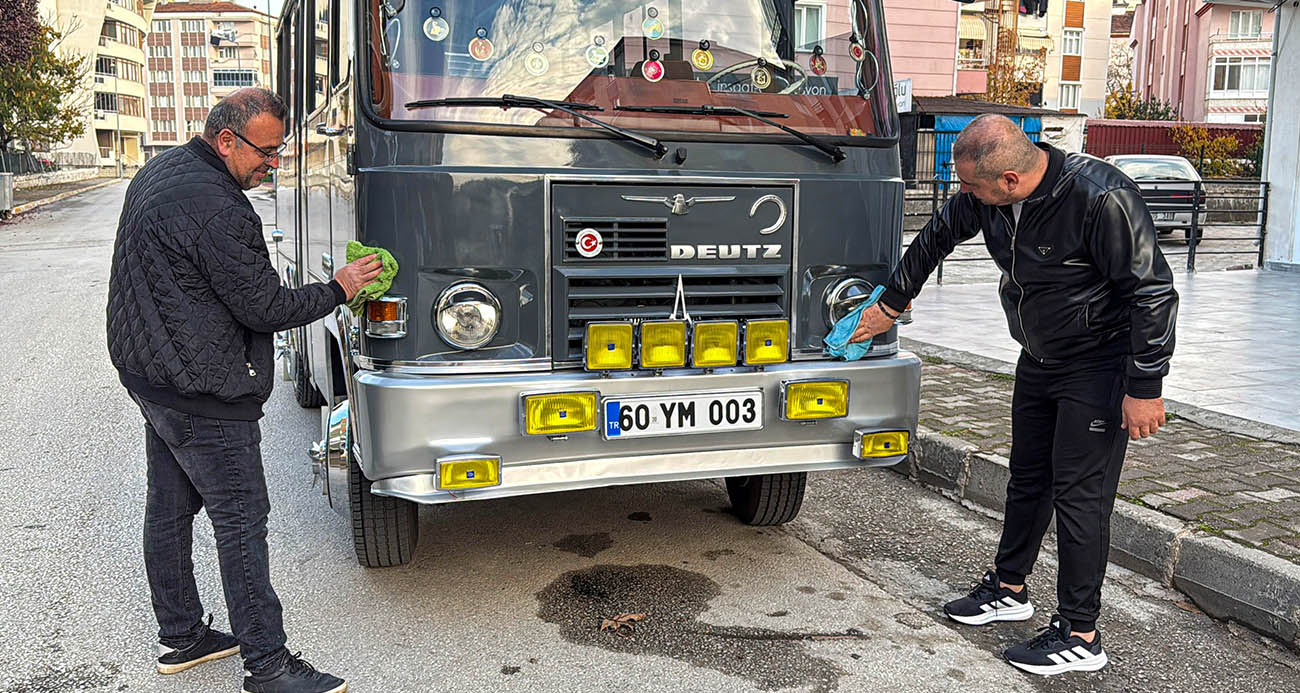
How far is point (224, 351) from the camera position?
3203 millimetres

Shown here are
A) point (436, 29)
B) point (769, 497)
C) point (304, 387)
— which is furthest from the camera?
point (304, 387)

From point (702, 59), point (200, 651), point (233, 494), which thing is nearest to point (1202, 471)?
point (702, 59)

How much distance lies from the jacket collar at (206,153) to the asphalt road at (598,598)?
5.38ft

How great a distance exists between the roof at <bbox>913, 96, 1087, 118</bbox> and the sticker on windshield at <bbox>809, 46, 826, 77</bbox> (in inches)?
921

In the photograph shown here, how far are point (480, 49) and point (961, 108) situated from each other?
1027 inches

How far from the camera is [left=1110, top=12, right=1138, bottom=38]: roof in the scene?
70062 mm

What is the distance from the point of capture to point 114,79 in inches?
3393

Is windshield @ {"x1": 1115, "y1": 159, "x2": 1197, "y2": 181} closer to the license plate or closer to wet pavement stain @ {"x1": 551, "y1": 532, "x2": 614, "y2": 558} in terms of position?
wet pavement stain @ {"x1": 551, "y1": 532, "x2": 614, "y2": 558}

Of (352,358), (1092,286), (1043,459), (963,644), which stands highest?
(1092,286)

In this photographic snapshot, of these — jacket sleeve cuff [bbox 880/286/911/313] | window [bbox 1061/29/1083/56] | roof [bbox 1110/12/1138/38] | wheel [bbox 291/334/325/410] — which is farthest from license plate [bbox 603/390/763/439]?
roof [bbox 1110/12/1138/38]

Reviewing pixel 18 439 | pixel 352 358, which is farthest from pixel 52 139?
pixel 352 358

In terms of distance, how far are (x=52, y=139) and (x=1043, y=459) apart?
4653cm

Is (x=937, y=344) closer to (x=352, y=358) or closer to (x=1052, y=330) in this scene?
(x=1052, y=330)

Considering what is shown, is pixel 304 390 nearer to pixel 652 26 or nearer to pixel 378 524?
pixel 378 524
